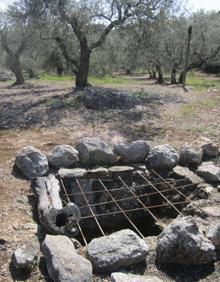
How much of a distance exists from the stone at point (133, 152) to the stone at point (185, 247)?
2841mm

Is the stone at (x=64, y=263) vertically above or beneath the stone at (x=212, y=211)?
above

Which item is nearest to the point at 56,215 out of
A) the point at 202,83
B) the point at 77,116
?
the point at 77,116

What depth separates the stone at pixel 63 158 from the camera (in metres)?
7.08

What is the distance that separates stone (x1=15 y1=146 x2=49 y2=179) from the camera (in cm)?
669

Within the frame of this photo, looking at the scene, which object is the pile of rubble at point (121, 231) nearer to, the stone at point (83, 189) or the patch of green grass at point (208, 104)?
the stone at point (83, 189)

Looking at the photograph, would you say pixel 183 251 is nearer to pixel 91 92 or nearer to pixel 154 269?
pixel 154 269

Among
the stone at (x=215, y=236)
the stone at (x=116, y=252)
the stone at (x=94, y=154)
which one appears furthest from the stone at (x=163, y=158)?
the stone at (x=116, y=252)

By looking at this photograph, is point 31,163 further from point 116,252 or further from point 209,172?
point 209,172

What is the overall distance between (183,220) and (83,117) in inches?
234

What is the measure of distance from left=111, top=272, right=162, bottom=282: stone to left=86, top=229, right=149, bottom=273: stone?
0.88 feet

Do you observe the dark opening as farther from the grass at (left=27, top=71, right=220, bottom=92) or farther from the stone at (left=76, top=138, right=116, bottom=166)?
the grass at (left=27, top=71, right=220, bottom=92)

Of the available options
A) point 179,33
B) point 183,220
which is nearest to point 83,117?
point 183,220

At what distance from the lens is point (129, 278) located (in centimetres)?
402

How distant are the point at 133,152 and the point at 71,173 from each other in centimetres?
124
